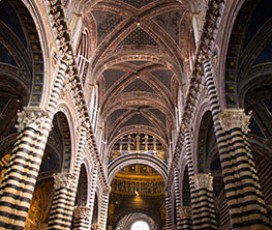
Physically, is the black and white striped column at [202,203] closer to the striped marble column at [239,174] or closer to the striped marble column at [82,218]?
the striped marble column at [239,174]

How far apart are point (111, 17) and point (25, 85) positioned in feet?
34.3

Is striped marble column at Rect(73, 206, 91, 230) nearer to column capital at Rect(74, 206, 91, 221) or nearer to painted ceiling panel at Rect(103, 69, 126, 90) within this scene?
column capital at Rect(74, 206, 91, 221)

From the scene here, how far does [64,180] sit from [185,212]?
398 inches

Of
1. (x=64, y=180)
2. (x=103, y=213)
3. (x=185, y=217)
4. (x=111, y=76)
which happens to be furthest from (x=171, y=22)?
(x=103, y=213)

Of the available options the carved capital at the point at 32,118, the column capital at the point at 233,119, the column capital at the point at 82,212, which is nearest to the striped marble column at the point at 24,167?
the carved capital at the point at 32,118

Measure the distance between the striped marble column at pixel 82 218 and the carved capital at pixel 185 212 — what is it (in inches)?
273

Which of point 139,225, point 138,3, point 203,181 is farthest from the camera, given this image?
point 139,225

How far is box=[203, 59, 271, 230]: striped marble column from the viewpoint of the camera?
8.78 m

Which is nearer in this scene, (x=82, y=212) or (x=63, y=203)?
(x=63, y=203)

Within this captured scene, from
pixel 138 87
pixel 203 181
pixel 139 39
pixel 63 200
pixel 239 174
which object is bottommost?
pixel 239 174

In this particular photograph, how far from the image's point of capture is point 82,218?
66.5 ft

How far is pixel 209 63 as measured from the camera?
43.4ft

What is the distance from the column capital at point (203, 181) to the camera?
15.7 metres

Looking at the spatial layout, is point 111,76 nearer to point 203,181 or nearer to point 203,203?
point 203,181
